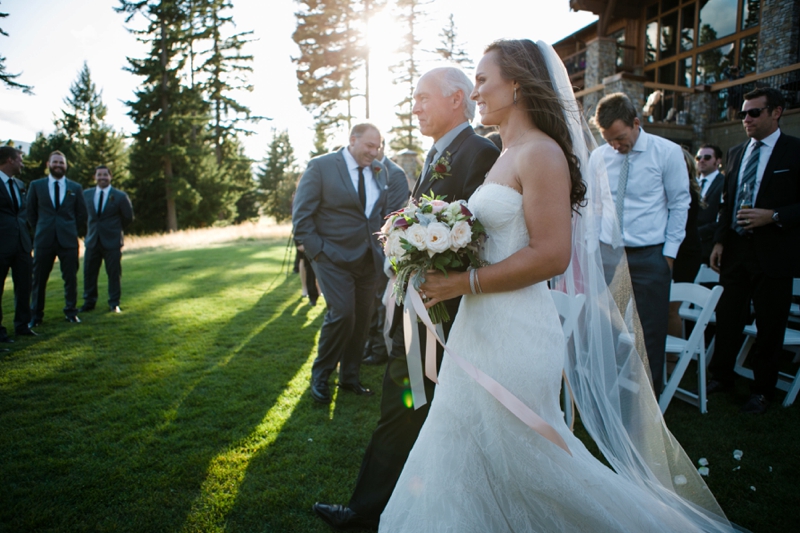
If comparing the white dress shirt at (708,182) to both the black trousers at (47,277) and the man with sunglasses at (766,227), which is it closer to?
the man with sunglasses at (766,227)

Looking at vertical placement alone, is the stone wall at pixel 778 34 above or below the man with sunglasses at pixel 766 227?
above

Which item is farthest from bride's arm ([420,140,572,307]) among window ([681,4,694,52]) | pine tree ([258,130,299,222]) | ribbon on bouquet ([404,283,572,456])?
pine tree ([258,130,299,222])

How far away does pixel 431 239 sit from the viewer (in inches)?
71.0

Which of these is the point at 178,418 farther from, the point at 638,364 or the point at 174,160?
the point at 174,160

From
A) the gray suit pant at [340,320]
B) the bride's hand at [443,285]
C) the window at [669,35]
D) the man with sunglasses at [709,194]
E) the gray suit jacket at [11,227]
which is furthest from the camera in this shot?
the window at [669,35]

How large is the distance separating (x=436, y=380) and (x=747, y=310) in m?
4.02

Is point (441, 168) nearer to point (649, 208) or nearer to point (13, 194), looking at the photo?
point (649, 208)

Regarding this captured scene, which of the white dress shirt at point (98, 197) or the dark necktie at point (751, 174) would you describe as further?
the white dress shirt at point (98, 197)

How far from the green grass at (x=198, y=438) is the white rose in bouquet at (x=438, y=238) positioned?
70.5 inches

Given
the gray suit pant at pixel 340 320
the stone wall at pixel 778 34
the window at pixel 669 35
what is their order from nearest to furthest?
the gray suit pant at pixel 340 320, the stone wall at pixel 778 34, the window at pixel 669 35

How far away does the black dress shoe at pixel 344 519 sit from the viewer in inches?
97.1

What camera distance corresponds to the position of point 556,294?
3.78 meters

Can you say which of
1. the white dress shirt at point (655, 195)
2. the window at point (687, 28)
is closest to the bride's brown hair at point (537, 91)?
the white dress shirt at point (655, 195)

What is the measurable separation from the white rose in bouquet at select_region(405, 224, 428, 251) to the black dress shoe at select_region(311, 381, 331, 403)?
9.25 feet
